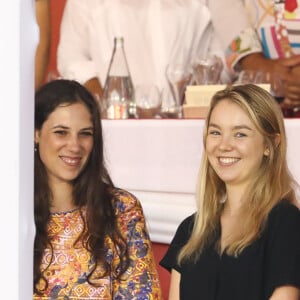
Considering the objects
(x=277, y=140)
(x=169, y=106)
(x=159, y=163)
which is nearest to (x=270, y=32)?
(x=169, y=106)

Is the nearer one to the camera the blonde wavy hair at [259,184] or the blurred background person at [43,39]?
the blonde wavy hair at [259,184]

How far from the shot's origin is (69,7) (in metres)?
3.54

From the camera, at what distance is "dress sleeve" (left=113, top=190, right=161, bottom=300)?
1595 millimetres

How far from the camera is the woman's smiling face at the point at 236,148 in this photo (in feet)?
5.03

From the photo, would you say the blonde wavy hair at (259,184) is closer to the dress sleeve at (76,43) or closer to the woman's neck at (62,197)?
the woman's neck at (62,197)

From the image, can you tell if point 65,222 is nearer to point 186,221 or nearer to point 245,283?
point 186,221

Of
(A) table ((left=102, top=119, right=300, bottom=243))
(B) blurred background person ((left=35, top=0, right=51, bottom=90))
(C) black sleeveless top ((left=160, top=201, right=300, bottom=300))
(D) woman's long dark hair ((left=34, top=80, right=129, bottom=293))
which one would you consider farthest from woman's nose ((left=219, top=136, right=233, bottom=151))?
(B) blurred background person ((left=35, top=0, right=51, bottom=90))

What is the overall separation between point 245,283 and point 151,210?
3.19 feet

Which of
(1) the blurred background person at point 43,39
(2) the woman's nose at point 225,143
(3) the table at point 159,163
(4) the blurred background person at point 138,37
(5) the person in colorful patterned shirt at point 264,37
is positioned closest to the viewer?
(2) the woman's nose at point 225,143

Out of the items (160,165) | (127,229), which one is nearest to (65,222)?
(127,229)

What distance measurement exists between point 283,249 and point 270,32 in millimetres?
1467

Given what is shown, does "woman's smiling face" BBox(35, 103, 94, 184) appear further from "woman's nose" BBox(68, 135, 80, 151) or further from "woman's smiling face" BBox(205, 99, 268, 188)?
"woman's smiling face" BBox(205, 99, 268, 188)

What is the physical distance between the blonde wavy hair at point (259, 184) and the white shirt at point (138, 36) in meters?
1.60

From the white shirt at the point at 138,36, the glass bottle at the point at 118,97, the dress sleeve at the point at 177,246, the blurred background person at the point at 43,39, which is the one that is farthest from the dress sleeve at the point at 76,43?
the dress sleeve at the point at 177,246
